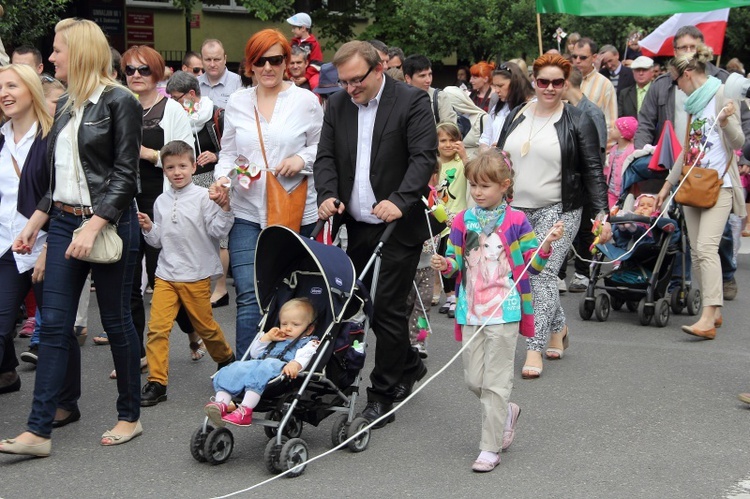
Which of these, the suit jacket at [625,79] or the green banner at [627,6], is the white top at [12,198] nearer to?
the green banner at [627,6]

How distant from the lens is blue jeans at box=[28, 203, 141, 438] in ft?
19.6

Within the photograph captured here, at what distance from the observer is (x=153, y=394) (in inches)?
280

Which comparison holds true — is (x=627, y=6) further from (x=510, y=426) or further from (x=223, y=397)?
(x=223, y=397)

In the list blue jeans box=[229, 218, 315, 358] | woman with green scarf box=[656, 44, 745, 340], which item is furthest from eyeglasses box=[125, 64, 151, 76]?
woman with green scarf box=[656, 44, 745, 340]

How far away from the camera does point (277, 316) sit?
6344 mm

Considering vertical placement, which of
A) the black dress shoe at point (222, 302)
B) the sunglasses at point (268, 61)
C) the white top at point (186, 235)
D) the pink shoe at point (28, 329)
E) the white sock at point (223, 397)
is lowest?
the black dress shoe at point (222, 302)

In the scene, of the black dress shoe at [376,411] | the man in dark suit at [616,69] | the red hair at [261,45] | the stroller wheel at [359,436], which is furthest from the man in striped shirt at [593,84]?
the stroller wheel at [359,436]

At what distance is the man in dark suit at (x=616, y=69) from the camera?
16934 mm

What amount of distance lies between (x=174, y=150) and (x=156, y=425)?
1.76m

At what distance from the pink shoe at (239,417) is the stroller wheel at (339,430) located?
1.94 ft

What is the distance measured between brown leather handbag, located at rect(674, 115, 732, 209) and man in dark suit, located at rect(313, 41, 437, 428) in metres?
3.22

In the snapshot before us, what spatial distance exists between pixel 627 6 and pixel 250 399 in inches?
311

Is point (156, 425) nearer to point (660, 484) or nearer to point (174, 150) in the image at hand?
point (174, 150)

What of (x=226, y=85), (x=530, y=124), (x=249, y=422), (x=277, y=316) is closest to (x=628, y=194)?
(x=530, y=124)
